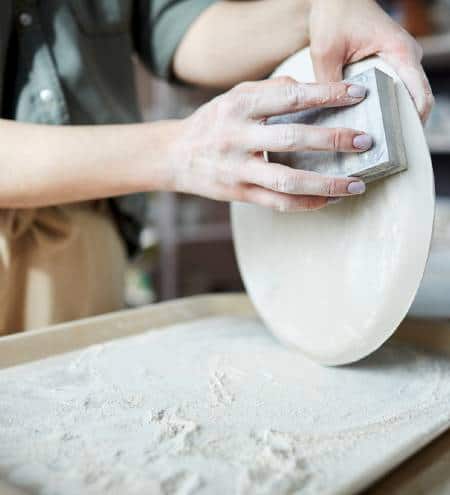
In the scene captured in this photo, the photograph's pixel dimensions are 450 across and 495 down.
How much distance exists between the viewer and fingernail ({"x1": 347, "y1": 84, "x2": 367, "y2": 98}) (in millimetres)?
413

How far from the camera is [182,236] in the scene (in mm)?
1849

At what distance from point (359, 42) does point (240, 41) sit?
20cm

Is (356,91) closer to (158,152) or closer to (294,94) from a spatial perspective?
(294,94)

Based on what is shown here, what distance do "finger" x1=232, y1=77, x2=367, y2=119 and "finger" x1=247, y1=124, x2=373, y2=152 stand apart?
0.7 inches

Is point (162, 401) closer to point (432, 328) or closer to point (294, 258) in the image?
point (294, 258)

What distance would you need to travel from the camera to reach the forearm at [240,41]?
0.60 metres

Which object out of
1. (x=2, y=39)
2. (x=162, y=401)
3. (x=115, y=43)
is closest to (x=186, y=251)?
(x=115, y=43)

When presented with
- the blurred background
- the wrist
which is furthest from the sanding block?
the blurred background

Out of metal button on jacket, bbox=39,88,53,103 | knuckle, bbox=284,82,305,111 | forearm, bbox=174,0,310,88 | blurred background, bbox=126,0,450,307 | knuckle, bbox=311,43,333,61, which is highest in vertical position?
forearm, bbox=174,0,310,88

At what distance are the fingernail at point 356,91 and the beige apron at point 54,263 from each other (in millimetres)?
362

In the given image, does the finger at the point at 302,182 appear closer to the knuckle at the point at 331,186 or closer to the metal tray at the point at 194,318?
the knuckle at the point at 331,186

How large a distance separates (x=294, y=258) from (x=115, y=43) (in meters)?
0.37

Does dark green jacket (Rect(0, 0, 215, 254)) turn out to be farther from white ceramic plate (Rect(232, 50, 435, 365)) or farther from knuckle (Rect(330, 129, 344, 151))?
knuckle (Rect(330, 129, 344, 151))

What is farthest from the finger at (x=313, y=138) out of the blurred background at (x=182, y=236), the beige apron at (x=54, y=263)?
the blurred background at (x=182, y=236)
